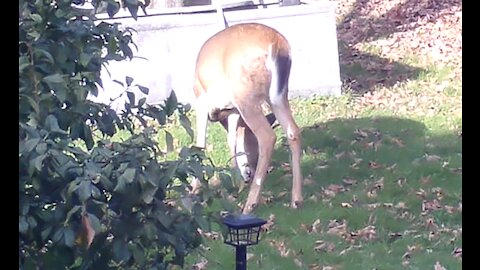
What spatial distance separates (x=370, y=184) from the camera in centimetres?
833

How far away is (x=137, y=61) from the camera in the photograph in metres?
11.0

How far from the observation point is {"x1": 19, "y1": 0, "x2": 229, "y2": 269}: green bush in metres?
3.55

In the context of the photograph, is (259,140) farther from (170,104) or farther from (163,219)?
(163,219)

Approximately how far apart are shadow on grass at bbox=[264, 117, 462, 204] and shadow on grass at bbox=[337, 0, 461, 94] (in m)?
1.83

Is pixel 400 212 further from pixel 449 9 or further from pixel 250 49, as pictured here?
pixel 449 9

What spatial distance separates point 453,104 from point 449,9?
18.5 feet

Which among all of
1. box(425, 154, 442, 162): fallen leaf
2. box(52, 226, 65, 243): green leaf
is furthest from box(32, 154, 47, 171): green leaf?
box(425, 154, 442, 162): fallen leaf

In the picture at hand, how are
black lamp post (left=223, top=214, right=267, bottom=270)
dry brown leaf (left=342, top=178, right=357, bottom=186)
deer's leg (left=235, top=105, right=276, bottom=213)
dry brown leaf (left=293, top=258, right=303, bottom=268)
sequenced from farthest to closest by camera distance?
dry brown leaf (left=342, top=178, right=357, bottom=186) < deer's leg (left=235, top=105, right=276, bottom=213) < dry brown leaf (left=293, top=258, right=303, bottom=268) < black lamp post (left=223, top=214, right=267, bottom=270)

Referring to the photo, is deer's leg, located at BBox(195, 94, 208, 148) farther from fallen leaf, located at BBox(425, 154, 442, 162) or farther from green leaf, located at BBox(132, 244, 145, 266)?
green leaf, located at BBox(132, 244, 145, 266)

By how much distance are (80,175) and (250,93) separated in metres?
4.08

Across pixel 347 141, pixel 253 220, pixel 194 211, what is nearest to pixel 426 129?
pixel 347 141

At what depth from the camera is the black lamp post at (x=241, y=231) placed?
15.9ft

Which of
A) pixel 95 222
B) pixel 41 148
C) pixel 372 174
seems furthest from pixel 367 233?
pixel 41 148
